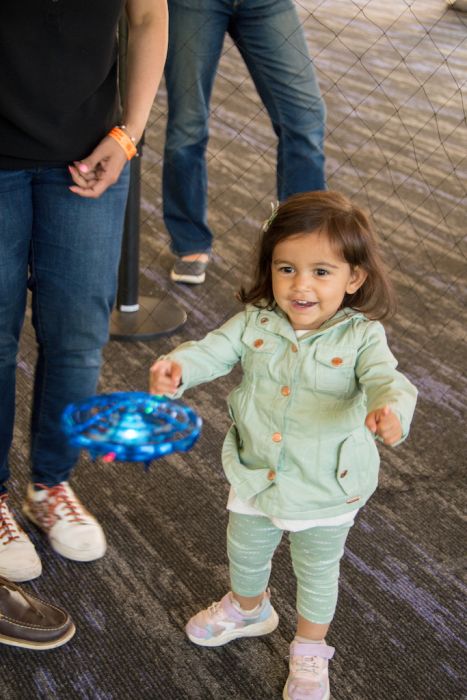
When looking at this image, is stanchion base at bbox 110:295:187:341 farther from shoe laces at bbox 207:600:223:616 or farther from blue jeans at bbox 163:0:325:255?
shoe laces at bbox 207:600:223:616

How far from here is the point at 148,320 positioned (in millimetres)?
2195

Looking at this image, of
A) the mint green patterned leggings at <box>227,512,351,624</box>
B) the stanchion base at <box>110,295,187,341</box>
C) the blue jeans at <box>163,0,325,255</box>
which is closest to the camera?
the mint green patterned leggings at <box>227,512,351,624</box>

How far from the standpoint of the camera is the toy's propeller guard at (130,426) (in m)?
0.95

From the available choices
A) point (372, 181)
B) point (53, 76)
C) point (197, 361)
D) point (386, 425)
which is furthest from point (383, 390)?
point (372, 181)

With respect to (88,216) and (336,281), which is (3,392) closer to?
(88,216)

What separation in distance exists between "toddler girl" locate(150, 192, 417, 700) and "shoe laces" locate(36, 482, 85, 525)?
368mm

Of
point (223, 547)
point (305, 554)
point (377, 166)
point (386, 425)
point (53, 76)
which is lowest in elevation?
point (377, 166)

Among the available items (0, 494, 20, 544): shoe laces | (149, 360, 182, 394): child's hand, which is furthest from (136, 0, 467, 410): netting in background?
(149, 360, 182, 394): child's hand

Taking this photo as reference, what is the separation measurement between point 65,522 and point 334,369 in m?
0.56

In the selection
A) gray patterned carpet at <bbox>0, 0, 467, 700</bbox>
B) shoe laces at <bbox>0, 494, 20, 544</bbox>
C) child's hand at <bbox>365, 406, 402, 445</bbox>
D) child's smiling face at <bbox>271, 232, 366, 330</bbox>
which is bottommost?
gray patterned carpet at <bbox>0, 0, 467, 700</bbox>

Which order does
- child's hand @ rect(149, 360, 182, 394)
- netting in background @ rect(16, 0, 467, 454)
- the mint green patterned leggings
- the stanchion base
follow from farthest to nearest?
netting in background @ rect(16, 0, 467, 454) < the stanchion base < the mint green patterned leggings < child's hand @ rect(149, 360, 182, 394)

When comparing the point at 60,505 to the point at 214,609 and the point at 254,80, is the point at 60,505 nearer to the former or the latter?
the point at 214,609

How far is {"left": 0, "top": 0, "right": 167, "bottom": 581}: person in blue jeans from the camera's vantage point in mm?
1128

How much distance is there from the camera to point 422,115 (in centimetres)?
398
